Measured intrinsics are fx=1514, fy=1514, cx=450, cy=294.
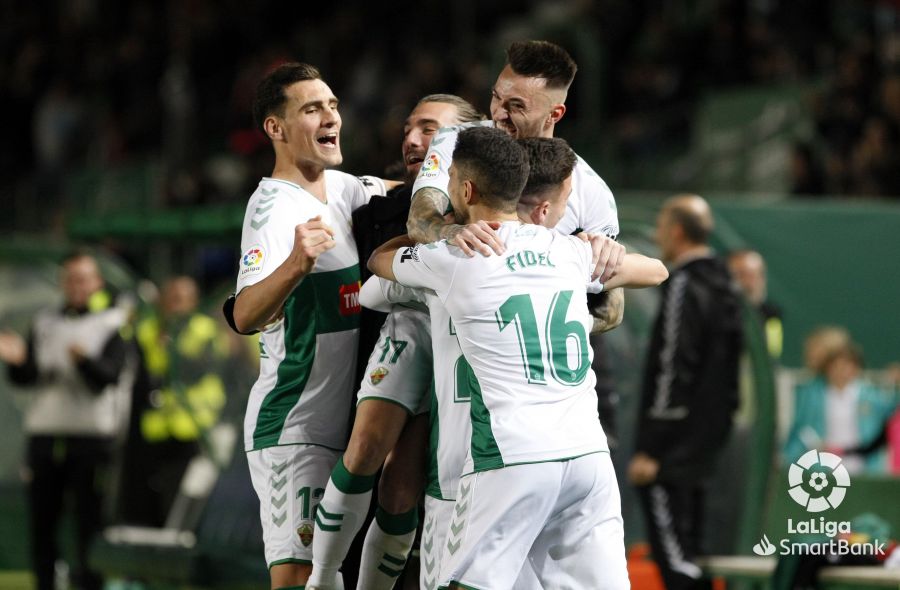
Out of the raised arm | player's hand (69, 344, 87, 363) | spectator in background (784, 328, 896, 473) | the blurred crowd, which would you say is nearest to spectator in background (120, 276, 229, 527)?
player's hand (69, 344, 87, 363)

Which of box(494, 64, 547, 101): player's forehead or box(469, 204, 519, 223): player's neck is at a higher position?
box(494, 64, 547, 101): player's forehead

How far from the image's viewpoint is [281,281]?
4.91 meters

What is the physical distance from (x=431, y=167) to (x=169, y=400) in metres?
6.18

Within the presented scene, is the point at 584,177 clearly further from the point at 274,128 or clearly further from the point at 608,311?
the point at 274,128

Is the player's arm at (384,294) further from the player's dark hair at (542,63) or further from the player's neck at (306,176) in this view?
the player's dark hair at (542,63)

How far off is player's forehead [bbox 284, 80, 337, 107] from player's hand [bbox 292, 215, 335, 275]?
2.58 ft

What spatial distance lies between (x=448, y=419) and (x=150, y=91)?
16111mm

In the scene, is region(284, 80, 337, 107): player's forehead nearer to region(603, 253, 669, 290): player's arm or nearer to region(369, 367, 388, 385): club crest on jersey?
region(369, 367, 388, 385): club crest on jersey

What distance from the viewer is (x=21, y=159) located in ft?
69.4

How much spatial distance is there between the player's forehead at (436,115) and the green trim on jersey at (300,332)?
69cm

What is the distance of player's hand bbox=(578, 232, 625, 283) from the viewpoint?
502 cm

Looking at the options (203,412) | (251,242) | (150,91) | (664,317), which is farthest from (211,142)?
(251,242)

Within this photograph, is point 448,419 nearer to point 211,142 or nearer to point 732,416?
point 732,416

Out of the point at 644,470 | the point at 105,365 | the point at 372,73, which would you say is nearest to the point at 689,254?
the point at 644,470
